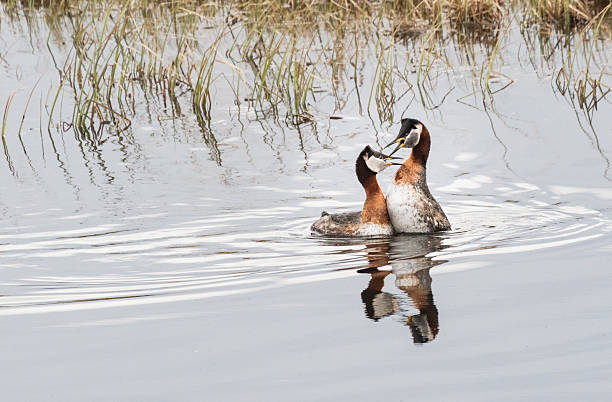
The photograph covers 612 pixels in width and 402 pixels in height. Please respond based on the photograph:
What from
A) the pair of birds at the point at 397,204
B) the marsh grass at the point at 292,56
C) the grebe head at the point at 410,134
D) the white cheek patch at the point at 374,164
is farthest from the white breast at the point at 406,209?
the marsh grass at the point at 292,56

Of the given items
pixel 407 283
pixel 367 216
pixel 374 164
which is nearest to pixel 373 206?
pixel 367 216

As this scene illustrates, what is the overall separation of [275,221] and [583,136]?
349 centimetres

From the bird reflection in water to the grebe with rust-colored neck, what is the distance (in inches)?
5.3

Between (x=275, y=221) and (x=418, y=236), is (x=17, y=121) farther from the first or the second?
(x=418, y=236)

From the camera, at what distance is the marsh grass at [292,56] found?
1137 centimetres

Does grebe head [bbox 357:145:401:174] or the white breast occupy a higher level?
grebe head [bbox 357:145:401:174]

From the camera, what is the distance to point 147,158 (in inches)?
401

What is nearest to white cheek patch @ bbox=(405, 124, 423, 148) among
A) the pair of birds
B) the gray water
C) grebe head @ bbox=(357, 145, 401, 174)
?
the pair of birds

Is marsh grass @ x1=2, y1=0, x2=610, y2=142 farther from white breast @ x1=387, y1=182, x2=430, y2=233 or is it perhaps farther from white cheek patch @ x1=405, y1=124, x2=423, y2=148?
white breast @ x1=387, y1=182, x2=430, y2=233

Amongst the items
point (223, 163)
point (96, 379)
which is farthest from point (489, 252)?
point (223, 163)

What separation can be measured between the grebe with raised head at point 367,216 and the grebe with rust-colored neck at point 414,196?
10 cm

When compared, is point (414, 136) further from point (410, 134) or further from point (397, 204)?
point (397, 204)

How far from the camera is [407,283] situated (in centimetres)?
612

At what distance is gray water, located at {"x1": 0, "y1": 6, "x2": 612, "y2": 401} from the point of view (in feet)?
14.7
